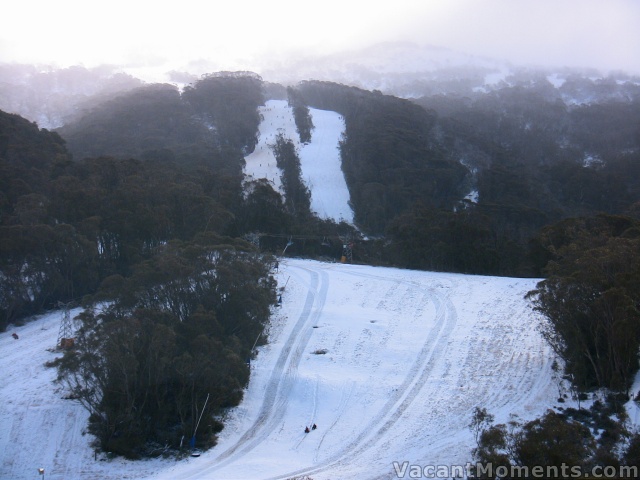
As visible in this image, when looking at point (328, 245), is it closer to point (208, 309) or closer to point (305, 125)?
point (208, 309)

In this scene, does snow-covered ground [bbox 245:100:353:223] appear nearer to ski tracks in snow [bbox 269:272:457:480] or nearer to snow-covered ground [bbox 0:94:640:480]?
snow-covered ground [bbox 0:94:640:480]

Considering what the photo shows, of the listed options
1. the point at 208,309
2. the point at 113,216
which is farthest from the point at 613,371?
the point at 113,216

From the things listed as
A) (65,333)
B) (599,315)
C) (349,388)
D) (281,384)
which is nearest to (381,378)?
(349,388)

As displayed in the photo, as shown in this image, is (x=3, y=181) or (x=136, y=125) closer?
(x=3, y=181)

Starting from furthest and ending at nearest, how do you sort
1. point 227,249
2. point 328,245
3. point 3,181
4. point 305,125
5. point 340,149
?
1. point 305,125
2. point 340,149
3. point 328,245
4. point 3,181
5. point 227,249

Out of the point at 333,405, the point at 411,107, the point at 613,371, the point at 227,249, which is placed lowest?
the point at 333,405

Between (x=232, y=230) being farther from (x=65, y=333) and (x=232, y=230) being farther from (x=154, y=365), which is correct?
(x=154, y=365)
